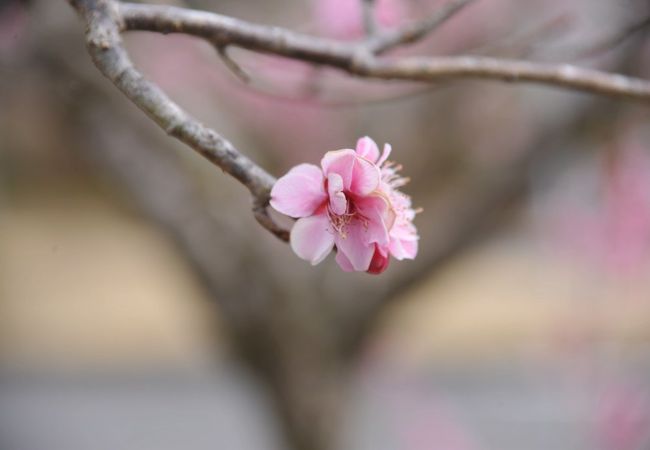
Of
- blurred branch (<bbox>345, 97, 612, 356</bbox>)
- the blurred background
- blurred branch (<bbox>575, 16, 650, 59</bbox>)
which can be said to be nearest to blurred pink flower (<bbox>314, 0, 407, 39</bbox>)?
the blurred background

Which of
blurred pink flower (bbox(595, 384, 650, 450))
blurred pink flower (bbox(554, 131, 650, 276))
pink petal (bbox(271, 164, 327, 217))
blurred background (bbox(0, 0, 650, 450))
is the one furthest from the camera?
blurred pink flower (bbox(554, 131, 650, 276))

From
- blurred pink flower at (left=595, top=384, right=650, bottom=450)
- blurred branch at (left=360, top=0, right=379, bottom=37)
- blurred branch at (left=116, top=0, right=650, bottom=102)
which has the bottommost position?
blurred branch at (left=116, top=0, right=650, bottom=102)

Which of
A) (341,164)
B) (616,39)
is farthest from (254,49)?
(616,39)

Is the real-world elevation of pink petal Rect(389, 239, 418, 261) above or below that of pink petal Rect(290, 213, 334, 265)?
above

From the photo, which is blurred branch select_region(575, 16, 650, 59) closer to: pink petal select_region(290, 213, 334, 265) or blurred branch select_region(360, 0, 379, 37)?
blurred branch select_region(360, 0, 379, 37)

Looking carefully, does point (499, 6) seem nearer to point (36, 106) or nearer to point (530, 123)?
point (530, 123)

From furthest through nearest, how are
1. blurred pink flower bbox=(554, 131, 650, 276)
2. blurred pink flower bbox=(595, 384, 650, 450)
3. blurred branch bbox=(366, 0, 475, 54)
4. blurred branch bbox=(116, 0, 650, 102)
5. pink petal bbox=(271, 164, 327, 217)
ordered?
blurred pink flower bbox=(554, 131, 650, 276)
blurred pink flower bbox=(595, 384, 650, 450)
blurred branch bbox=(366, 0, 475, 54)
blurred branch bbox=(116, 0, 650, 102)
pink petal bbox=(271, 164, 327, 217)

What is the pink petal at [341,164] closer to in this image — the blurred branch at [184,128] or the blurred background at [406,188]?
the blurred branch at [184,128]

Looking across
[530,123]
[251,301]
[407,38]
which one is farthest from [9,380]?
[407,38]
